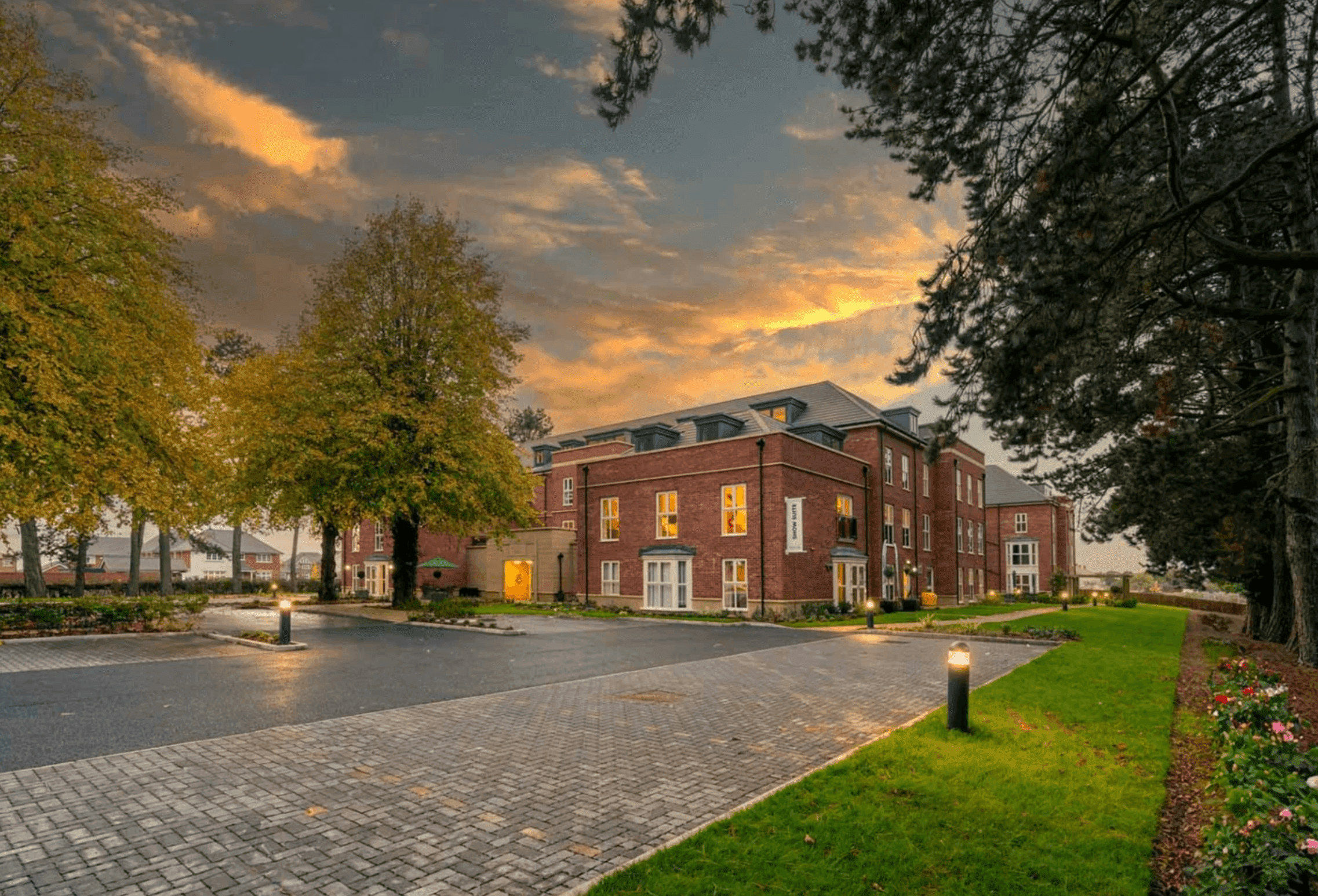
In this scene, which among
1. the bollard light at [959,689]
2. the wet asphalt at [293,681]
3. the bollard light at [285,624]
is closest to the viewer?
the wet asphalt at [293,681]

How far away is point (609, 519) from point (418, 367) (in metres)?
13.0

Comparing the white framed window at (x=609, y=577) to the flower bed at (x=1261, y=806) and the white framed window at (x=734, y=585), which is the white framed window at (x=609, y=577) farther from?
the flower bed at (x=1261, y=806)

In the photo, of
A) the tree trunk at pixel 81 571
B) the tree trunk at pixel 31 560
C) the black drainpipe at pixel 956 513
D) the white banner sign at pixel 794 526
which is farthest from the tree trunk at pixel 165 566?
the black drainpipe at pixel 956 513

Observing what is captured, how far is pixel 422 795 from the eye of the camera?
612 centimetres

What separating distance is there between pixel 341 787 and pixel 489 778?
1.31 metres

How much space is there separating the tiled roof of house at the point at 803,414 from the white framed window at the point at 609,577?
728cm

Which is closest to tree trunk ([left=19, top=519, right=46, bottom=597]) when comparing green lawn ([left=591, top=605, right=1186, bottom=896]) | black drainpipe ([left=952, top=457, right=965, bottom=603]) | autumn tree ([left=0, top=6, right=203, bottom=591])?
autumn tree ([left=0, top=6, right=203, bottom=591])

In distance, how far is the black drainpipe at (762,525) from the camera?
2986 cm

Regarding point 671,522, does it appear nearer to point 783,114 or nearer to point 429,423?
point 429,423

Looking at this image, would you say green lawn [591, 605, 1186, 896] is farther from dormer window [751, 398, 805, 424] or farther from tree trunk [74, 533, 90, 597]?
tree trunk [74, 533, 90, 597]

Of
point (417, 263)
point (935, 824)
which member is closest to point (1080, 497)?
point (935, 824)

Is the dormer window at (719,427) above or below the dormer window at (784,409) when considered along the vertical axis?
below

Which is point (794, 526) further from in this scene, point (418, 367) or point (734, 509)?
point (418, 367)

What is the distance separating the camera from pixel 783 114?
437 inches
